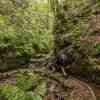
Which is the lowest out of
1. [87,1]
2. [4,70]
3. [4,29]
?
[4,70]

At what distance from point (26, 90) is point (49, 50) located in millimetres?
5390

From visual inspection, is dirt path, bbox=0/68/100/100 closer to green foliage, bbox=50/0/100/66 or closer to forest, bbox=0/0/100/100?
forest, bbox=0/0/100/100

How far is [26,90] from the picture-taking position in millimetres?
5926

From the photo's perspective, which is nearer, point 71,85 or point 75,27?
point 71,85

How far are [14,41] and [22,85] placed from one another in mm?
3732

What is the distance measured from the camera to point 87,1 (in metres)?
10.2

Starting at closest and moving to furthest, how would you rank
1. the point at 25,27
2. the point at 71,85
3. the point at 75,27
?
1. the point at 71,85
2. the point at 75,27
3. the point at 25,27

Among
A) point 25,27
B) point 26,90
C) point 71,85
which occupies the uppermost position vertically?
point 25,27

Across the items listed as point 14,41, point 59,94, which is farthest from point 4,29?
point 59,94

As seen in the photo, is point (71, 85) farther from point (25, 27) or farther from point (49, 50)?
point (25, 27)

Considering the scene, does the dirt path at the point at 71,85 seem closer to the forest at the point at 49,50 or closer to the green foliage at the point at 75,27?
the forest at the point at 49,50

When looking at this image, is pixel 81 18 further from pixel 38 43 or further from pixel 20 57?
pixel 20 57

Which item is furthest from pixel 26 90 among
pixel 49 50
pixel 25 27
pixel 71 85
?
pixel 25 27

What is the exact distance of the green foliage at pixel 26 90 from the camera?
205 inches
